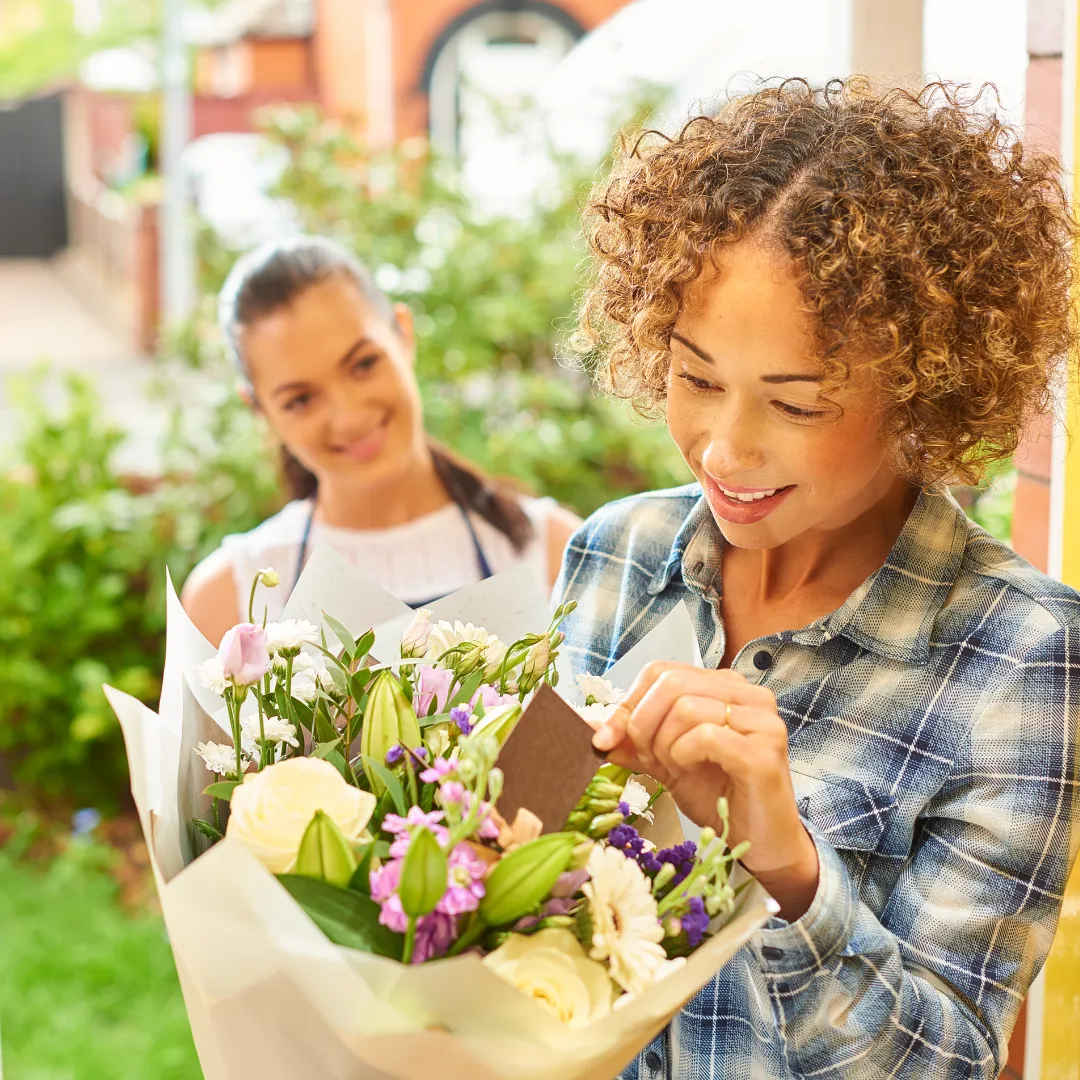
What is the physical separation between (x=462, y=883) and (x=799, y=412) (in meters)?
0.46

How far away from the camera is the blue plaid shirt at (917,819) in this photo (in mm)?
944

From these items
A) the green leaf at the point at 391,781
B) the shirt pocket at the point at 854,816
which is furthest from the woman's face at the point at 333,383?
the green leaf at the point at 391,781

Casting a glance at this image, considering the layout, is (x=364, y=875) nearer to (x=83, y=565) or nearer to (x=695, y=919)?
(x=695, y=919)

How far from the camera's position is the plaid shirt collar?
1.10 m

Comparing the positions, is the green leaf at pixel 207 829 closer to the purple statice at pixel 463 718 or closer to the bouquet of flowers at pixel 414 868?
the bouquet of flowers at pixel 414 868

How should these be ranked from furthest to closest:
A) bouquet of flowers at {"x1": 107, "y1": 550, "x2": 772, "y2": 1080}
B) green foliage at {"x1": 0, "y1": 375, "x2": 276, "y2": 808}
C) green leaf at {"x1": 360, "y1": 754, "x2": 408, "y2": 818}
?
green foliage at {"x1": 0, "y1": 375, "x2": 276, "y2": 808}
green leaf at {"x1": 360, "y1": 754, "x2": 408, "y2": 818}
bouquet of flowers at {"x1": 107, "y1": 550, "x2": 772, "y2": 1080}

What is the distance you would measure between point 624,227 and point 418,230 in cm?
285

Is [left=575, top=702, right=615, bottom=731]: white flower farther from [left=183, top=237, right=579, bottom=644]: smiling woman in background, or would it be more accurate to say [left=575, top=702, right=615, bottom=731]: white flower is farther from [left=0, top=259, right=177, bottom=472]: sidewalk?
[left=0, top=259, right=177, bottom=472]: sidewalk

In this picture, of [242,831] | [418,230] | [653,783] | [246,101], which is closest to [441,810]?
[242,831]

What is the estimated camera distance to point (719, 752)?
0.86m

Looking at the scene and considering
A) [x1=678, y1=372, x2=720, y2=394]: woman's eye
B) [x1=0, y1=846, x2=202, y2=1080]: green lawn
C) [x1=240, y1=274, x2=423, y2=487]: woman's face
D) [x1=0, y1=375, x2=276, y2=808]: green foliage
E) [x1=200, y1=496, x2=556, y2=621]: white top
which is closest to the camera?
[x1=678, y1=372, x2=720, y2=394]: woman's eye

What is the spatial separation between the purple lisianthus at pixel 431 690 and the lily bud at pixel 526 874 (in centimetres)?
18

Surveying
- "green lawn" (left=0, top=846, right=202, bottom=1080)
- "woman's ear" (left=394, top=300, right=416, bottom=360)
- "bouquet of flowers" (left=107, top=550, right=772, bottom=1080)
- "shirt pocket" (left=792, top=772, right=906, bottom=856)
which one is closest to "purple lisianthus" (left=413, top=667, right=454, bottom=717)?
"bouquet of flowers" (left=107, top=550, right=772, bottom=1080)

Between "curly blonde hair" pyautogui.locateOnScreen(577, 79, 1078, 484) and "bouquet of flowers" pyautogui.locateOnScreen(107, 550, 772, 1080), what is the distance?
326 mm
